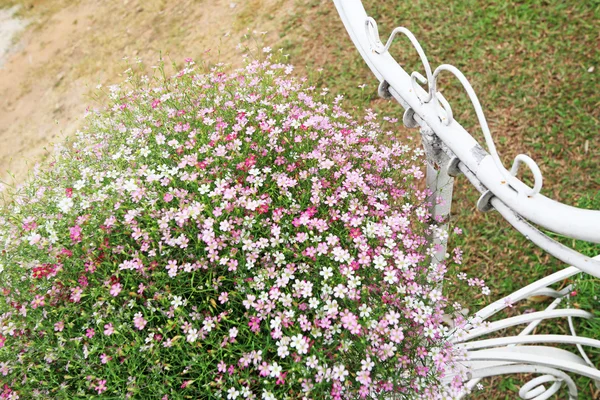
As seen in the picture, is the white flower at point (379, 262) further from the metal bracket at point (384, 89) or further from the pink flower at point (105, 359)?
the pink flower at point (105, 359)

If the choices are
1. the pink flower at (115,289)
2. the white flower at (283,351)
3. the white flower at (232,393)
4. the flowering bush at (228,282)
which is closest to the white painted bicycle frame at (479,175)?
the flowering bush at (228,282)

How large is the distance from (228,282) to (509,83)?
Result: 122 inches

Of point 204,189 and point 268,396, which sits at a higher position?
point 204,189

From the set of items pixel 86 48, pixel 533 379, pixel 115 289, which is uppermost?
pixel 115 289

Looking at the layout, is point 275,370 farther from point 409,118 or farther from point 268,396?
point 409,118

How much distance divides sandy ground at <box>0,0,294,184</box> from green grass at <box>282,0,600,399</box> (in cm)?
77

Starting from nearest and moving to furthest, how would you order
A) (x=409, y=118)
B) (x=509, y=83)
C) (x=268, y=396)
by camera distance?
(x=268, y=396)
(x=409, y=118)
(x=509, y=83)

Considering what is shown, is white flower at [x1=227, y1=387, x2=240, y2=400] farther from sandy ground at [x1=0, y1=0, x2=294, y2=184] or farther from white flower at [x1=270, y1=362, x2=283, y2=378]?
sandy ground at [x1=0, y1=0, x2=294, y2=184]

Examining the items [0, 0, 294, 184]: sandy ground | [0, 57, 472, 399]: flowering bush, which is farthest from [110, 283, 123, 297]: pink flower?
[0, 0, 294, 184]: sandy ground

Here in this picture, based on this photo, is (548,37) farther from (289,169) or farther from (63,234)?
(63,234)

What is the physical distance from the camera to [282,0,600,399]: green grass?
2.93 meters

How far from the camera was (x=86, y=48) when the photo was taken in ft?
18.1

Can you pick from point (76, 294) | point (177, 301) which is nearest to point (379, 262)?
point (177, 301)

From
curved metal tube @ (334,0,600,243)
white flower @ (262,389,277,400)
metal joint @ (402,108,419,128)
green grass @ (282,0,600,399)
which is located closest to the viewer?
curved metal tube @ (334,0,600,243)
